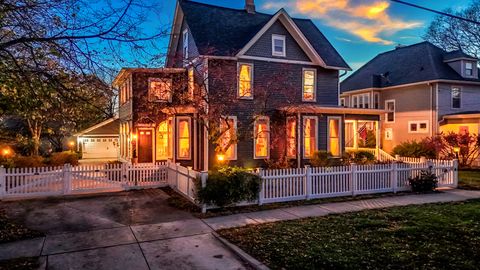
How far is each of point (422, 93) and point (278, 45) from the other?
1408cm

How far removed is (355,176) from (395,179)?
6.01 feet

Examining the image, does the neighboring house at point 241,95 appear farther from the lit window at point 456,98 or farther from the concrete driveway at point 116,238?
the lit window at point 456,98

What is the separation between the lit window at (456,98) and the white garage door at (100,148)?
2757 centimetres

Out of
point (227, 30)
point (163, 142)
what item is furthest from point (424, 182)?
point (163, 142)

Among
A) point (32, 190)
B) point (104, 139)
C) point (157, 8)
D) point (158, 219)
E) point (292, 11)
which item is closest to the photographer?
point (157, 8)

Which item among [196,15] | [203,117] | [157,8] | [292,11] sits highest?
[292,11]

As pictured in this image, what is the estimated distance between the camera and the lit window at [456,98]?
2561 centimetres

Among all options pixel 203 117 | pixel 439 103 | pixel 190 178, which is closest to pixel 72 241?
pixel 190 178

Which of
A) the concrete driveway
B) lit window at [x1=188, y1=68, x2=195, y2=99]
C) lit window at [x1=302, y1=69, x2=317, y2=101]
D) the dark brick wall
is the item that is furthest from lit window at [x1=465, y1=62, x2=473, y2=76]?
the concrete driveway

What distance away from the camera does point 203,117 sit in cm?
1408

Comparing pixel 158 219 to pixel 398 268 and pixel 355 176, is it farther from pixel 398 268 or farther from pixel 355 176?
pixel 355 176

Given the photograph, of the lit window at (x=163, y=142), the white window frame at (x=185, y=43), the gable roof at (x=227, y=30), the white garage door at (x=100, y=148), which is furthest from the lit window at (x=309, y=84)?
the white garage door at (x=100, y=148)

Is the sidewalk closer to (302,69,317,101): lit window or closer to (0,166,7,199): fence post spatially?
(0,166,7,199): fence post

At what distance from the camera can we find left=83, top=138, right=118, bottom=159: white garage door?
30.8 meters
